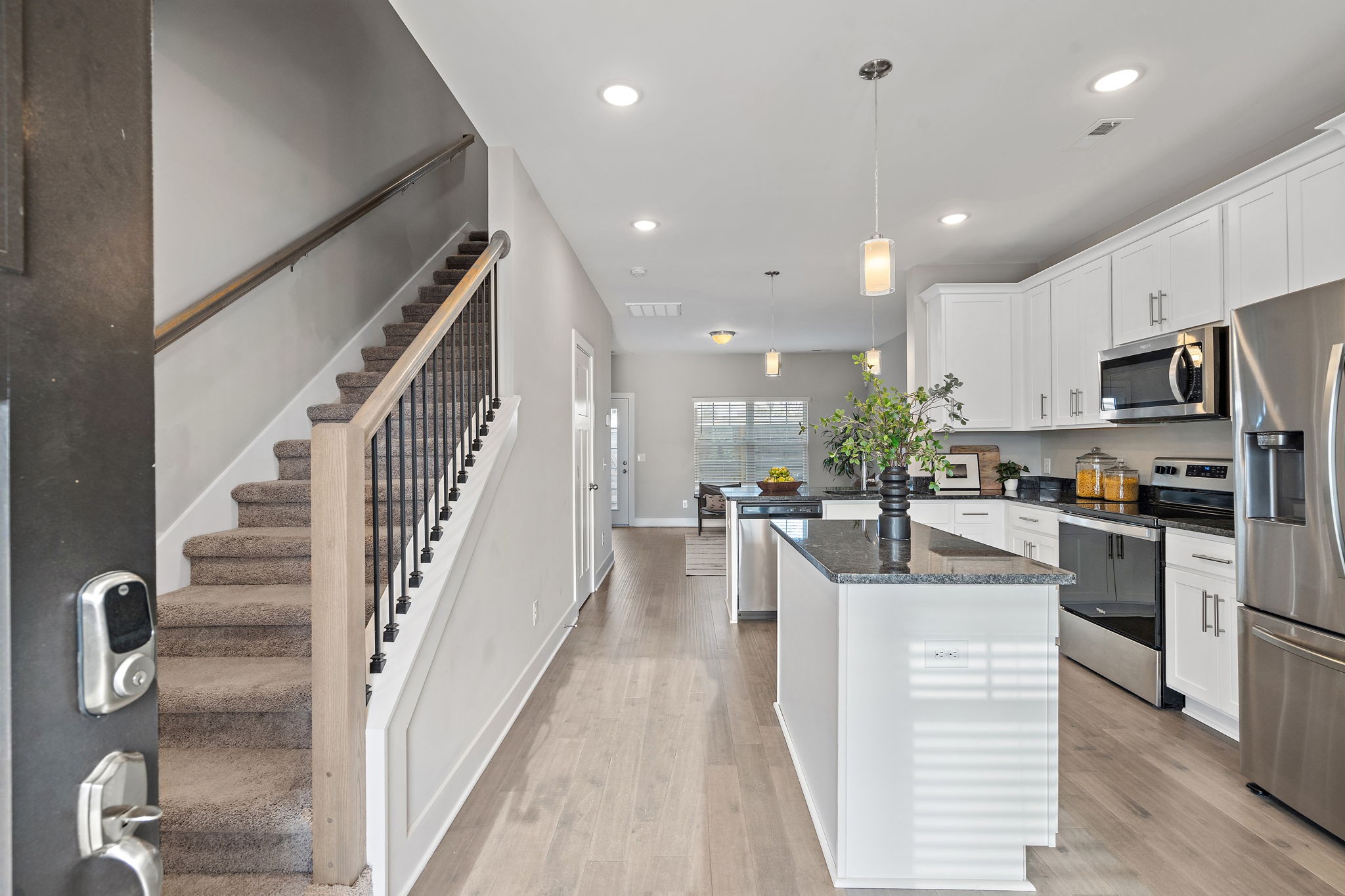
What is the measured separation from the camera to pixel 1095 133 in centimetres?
291

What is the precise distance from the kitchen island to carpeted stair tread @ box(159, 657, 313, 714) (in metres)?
1.53

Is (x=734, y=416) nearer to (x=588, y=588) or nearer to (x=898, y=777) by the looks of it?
(x=588, y=588)

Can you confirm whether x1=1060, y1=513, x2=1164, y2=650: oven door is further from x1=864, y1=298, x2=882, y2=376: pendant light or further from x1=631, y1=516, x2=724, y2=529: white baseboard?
x1=631, y1=516, x2=724, y2=529: white baseboard

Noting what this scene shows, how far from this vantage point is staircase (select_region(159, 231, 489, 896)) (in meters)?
1.62

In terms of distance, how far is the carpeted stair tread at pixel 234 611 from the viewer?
2.11 metres

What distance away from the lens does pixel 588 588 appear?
205 inches

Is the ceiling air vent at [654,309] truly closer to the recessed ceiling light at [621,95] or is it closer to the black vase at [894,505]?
the recessed ceiling light at [621,95]

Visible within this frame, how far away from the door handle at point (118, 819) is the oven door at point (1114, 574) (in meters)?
3.35

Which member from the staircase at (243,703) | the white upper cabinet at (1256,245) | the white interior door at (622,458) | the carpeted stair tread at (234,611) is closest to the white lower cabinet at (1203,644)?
the white upper cabinet at (1256,245)

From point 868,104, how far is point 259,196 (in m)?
2.64

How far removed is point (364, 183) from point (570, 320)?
1.45 meters

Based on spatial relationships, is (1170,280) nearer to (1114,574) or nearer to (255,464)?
(1114,574)

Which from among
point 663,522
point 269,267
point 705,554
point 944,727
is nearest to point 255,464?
point 269,267

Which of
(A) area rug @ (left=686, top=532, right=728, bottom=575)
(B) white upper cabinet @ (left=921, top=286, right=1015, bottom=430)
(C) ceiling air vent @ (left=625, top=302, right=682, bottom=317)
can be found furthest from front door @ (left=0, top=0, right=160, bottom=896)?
(C) ceiling air vent @ (left=625, top=302, right=682, bottom=317)
